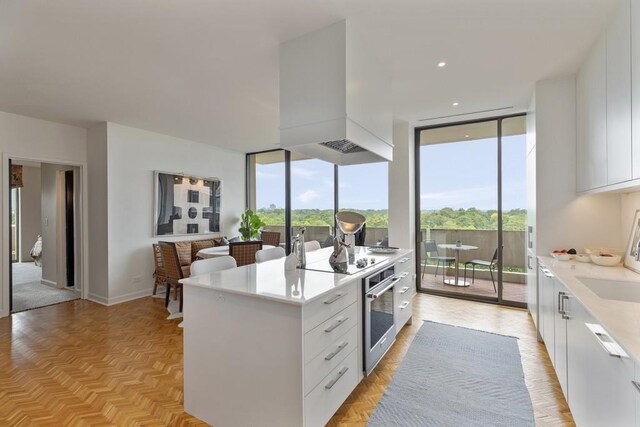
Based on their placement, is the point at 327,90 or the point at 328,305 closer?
the point at 328,305

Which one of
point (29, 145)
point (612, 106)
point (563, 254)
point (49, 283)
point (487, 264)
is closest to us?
point (612, 106)

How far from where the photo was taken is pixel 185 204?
5.56 metres

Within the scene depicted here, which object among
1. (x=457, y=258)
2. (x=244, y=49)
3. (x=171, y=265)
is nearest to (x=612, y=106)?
(x=244, y=49)

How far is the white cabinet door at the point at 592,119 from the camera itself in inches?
89.7

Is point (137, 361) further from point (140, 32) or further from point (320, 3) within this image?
point (320, 3)

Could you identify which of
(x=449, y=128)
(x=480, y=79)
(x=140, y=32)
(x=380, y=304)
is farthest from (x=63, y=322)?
(x=449, y=128)

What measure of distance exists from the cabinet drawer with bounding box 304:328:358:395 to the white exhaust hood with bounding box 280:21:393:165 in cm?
143

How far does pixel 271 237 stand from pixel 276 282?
14.0ft

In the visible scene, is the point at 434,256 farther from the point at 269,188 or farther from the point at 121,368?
the point at 121,368

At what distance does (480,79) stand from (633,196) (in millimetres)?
1716

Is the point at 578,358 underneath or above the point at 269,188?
underneath

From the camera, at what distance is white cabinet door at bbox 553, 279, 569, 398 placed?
79.2 inches

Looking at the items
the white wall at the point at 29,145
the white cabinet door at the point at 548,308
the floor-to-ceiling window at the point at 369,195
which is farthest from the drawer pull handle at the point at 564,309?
the white wall at the point at 29,145

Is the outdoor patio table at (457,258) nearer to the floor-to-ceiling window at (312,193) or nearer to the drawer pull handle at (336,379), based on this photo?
the floor-to-ceiling window at (312,193)
